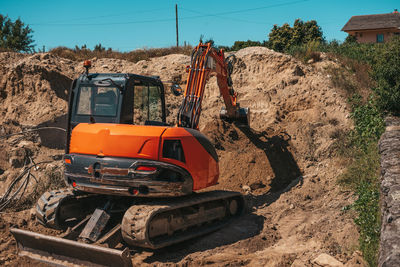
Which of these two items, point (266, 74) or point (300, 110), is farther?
point (266, 74)

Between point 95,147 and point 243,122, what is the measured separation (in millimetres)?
5996

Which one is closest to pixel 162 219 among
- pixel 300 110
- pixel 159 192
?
pixel 159 192

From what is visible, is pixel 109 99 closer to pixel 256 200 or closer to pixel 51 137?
pixel 256 200

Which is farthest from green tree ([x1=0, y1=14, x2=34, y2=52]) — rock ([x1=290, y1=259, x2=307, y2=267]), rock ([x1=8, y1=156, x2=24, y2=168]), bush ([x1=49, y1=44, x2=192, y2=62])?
rock ([x1=290, y1=259, x2=307, y2=267])

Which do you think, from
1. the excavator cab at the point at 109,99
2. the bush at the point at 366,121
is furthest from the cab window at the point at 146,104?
the bush at the point at 366,121

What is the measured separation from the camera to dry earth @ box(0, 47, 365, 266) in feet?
20.1

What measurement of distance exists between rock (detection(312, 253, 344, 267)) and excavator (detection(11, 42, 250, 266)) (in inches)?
87.9

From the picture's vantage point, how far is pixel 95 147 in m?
6.08

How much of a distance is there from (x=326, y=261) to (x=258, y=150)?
5393mm

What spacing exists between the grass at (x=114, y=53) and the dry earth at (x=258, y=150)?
1595mm

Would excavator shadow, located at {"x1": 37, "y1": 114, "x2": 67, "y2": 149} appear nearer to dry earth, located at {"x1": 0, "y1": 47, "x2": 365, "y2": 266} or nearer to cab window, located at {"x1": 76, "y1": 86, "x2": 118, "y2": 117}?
dry earth, located at {"x1": 0, "y1": 47, "x2": 365, "y2": 266}

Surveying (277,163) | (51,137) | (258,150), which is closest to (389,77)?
(277,163)

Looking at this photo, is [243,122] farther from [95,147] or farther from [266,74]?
[95,147]

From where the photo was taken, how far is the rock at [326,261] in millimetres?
4996
